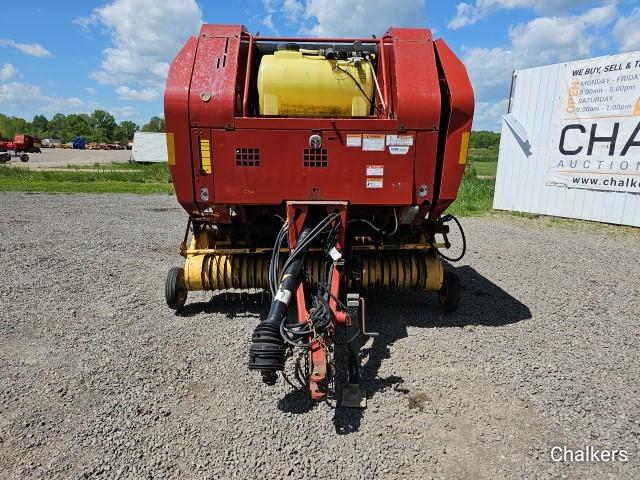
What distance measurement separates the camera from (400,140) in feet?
12.4

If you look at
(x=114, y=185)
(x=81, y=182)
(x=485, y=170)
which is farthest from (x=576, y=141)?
(x=485, y=170)

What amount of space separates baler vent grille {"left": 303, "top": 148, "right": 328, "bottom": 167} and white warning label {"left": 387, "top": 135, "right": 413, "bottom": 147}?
577 millimetres

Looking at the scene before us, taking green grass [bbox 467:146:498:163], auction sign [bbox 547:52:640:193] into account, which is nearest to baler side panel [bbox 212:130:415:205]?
auction sign [bbox 547:52:640:193]

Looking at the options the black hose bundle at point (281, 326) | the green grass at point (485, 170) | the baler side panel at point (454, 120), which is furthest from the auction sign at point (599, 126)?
the green grass at point (485, 170)

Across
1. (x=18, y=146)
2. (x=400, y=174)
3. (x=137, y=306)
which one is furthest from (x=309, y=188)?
(x=18, y=146)

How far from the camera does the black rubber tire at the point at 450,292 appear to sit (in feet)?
14.9

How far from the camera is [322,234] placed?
12.8ft

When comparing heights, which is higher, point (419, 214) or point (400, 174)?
point (400, 174)

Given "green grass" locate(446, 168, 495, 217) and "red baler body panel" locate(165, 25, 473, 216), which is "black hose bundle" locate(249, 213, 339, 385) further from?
"green grass" locate(446, 168, 495, 217)

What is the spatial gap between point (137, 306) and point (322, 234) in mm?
2401

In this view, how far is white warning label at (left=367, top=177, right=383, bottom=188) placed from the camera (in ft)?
12.6

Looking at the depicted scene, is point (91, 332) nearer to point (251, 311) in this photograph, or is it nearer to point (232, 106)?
point (251, 311)

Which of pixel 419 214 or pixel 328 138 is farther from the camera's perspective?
pixel 419 214

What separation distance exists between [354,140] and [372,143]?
162 millimetres
